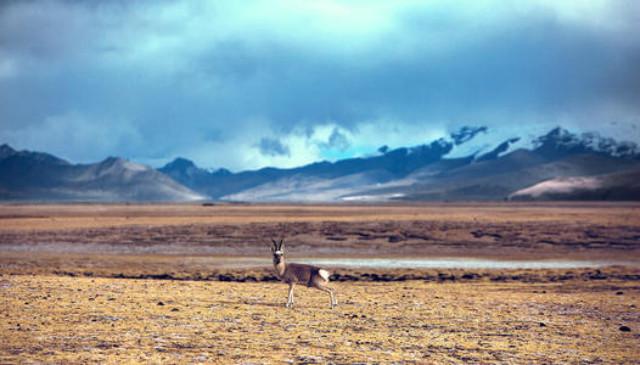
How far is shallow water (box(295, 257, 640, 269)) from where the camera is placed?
36312 mm

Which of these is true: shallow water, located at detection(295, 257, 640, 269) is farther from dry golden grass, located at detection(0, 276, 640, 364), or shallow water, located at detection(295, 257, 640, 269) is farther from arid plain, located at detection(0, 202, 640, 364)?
dry golden grass, located at detection(0, 276, 640, 364)

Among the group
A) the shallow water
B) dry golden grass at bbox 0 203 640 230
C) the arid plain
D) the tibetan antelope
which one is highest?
dry golden grass at bbox 0 203 640 230

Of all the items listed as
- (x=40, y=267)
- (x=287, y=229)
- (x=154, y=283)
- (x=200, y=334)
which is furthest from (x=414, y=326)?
(x=287, y=229)

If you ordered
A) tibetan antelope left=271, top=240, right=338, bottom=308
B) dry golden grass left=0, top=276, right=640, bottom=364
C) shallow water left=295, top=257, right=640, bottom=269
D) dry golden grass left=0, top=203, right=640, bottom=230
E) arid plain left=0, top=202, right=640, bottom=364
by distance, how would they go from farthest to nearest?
dry golden grass left=0, top=203, right=640, bottom=230 < shallow water left=295, top=257, right=640, bottom=269 < tibetan antelope left=271, top=240, right=338, bottom=308 < arid plain left=0, top=202, right=640, bottom=364 < dry golden grass left=0, top=276, right=640, bottom=364

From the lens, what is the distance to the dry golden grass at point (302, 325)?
42.6 feet

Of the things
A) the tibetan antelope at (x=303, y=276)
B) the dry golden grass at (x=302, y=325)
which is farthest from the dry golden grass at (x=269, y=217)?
the tibetan antelope at (x=303, y=276)

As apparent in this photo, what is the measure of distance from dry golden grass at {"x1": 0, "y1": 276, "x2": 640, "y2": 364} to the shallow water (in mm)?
12624

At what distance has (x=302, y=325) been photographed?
16062mm

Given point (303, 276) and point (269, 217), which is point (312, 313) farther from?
point (269, 217)

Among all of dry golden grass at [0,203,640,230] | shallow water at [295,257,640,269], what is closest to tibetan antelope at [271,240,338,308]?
shallow water at [295,257,640,269]

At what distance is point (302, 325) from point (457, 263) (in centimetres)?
2335

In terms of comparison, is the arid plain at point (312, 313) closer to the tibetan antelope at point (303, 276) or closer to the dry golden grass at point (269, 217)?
the tibetan antelope at point (303, 276)

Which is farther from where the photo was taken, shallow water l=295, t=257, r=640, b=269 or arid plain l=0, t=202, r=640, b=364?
shallow water l=295, t=257, r=640, b=269

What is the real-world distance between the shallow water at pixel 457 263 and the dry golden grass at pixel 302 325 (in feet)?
41.4
